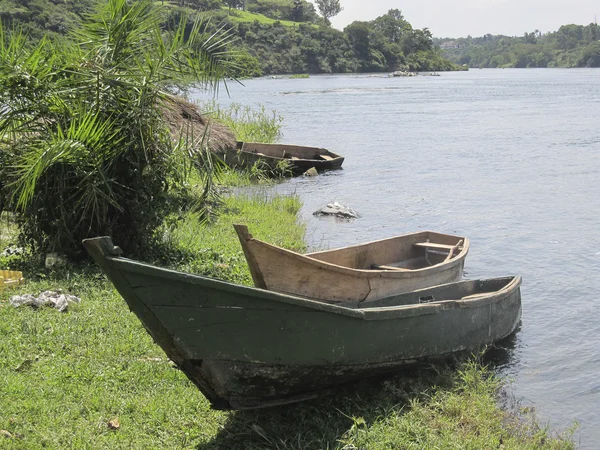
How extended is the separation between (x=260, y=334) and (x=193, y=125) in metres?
6.84

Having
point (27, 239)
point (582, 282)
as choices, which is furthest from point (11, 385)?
Result: point (582, 282)

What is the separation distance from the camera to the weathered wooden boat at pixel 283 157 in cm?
1912

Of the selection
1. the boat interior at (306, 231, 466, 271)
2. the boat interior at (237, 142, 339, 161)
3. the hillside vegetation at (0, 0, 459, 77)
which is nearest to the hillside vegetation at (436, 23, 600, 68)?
the hillside vegetation at (0, 0, 459, 77)

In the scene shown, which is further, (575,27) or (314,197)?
(575,27)

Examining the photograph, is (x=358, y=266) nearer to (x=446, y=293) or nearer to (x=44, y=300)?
(x=446, y=293)

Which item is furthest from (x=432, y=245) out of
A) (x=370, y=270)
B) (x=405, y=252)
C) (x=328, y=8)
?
(x=328, y=8)

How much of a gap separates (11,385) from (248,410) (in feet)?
5.94

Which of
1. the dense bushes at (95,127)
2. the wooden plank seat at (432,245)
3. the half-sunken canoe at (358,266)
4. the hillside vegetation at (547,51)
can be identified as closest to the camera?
the half-sunken canoe at (358,266)

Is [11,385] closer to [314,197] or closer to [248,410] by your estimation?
[248,410]

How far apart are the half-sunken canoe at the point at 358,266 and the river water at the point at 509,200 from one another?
1.32 m

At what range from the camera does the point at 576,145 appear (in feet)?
87.8

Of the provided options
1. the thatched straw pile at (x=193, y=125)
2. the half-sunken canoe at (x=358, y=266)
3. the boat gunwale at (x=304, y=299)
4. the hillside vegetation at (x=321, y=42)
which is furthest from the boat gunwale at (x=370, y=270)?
the hillside vegetation at (x=321, y=42)

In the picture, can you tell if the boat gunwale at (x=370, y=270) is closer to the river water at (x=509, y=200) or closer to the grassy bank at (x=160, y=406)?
the grassy bank at (x=160, y=406)

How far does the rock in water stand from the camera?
1596 cm
